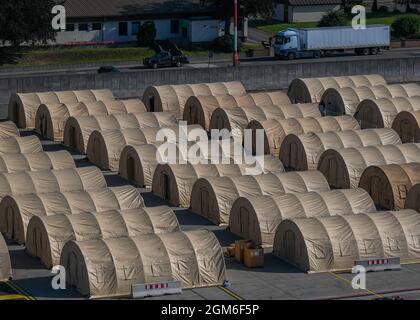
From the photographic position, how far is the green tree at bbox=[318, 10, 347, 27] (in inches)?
4963

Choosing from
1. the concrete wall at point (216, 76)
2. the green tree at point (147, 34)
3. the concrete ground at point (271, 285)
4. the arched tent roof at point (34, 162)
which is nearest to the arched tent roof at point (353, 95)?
the concrete wall at point (216, 76)

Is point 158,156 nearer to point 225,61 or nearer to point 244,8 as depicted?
point 225,61

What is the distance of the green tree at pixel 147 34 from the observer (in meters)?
121

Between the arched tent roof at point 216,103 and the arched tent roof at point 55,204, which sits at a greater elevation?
the arched tent roof at point 216,103

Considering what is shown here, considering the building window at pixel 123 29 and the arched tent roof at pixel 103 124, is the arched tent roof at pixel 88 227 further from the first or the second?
the building window at pixel 123 29

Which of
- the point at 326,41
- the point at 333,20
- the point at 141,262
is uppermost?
the point at 333,20

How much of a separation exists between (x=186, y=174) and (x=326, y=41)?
173 ft

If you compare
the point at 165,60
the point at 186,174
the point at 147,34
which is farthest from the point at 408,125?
the point at 147,34

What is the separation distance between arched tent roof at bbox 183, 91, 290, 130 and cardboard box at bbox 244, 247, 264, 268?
27.7 m

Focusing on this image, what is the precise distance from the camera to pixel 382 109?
82.4m

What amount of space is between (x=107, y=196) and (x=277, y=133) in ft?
59.4

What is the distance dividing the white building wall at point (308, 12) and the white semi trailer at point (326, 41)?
1439 centimetres

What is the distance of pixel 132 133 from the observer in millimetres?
74375

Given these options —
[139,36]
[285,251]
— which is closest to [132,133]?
[285,251]
